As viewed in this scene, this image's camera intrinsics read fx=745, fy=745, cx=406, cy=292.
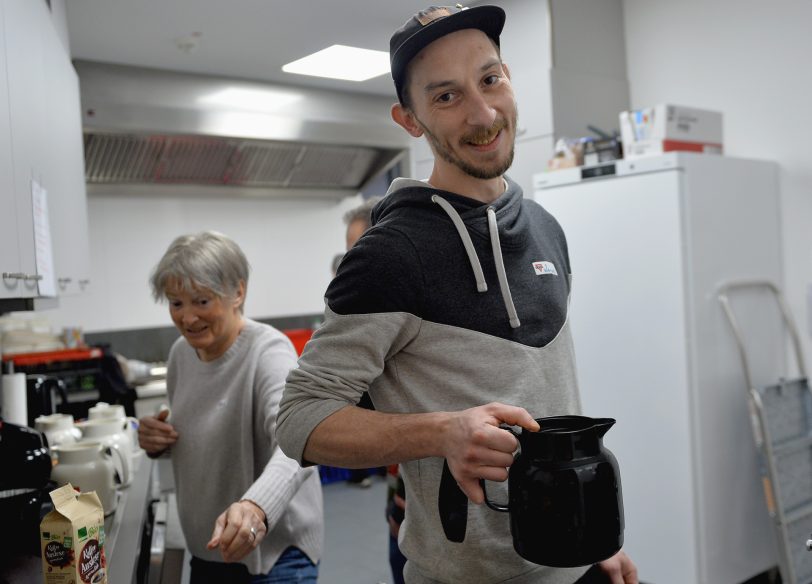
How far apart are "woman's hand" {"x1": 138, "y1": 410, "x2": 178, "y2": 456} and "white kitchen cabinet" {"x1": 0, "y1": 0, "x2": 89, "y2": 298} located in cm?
44

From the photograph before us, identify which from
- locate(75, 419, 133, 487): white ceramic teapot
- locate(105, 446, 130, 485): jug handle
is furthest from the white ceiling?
locate(105, 446, 130, 485): jug handle

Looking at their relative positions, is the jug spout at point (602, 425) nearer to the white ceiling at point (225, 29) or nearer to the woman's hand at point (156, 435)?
the woman's hand at point (156, 435)

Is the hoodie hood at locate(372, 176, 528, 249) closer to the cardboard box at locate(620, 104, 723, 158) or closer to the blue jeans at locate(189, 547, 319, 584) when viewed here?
the blue jeans at locate(189, 547, 319, 584)

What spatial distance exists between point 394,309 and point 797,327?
2.74m

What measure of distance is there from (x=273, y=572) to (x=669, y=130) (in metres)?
2.15

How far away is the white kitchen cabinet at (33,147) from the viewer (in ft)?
4.78

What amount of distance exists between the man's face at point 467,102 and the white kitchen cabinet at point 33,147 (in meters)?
0.84

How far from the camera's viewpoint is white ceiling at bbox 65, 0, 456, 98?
3387mm

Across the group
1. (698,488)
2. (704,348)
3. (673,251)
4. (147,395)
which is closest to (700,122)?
(673,251)

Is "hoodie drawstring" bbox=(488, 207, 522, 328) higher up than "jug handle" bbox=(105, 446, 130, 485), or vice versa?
"hoodie drawstring" bbox=(488, 207, 522, 328)

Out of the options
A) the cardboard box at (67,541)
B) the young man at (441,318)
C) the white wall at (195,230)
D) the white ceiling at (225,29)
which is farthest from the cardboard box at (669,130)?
the white wall at (195,230)

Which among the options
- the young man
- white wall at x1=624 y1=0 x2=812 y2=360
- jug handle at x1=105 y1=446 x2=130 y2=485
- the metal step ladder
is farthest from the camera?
white wall at x1=624 y1=0 x2=812 y2=360

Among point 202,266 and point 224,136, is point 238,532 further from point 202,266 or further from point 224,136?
point 224,136

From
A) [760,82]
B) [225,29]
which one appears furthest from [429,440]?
[225,29]
